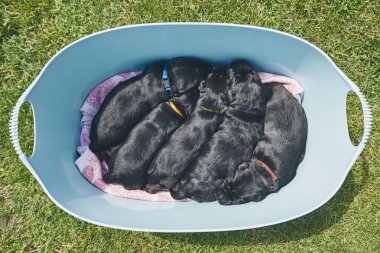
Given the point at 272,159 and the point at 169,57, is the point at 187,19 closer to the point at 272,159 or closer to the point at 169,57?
the point at 169,57

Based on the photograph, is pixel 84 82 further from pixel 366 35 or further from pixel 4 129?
pixel 366 35

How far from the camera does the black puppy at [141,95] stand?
321 cm

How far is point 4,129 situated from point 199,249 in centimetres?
197

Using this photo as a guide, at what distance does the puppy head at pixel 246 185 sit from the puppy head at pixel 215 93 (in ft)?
1.69

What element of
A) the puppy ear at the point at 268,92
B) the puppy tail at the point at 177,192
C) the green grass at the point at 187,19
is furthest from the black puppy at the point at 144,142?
the green grass at the point at 187,19

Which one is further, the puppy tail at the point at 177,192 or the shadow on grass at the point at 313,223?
the shadow on grass at the point at 313,223

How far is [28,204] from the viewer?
3.56 m

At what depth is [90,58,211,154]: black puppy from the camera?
3207mm

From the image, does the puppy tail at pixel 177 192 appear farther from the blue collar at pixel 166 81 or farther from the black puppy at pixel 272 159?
the blue collar at pixel 166 81

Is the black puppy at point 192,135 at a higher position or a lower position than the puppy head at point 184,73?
lower

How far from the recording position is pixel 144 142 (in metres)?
3.19

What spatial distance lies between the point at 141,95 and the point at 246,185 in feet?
3.49

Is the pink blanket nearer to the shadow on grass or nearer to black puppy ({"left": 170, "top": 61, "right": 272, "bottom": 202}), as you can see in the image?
black puppy ({"left": 170, "top": 61, "right": 272, "bottom": 202})

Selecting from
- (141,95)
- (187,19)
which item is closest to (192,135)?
(141,95)
